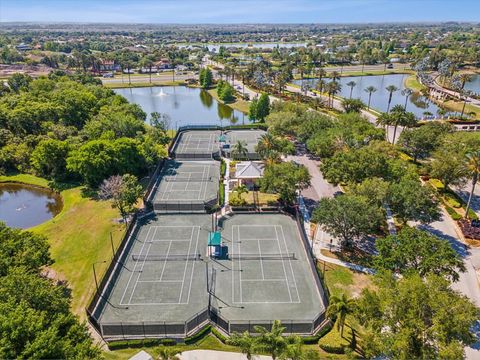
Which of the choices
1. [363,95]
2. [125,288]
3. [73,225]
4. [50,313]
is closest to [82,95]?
[73,225]

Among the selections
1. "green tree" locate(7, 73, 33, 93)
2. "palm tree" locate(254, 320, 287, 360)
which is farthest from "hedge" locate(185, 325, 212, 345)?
"green tree" locate(7, 73, 33, 93)

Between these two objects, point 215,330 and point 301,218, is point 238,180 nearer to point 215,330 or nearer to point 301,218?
point 301,218

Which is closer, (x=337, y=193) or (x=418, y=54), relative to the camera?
(x=337, y=193)

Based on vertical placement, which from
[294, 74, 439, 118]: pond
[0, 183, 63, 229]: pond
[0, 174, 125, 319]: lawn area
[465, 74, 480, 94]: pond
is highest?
[465, 74, 480, 94]: pond

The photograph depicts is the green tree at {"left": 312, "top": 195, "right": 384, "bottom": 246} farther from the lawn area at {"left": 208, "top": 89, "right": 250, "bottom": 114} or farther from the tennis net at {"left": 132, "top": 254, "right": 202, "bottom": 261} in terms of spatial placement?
the lawn area at {"left": 208, "top": 89, "right": 250, "bottom": 114}

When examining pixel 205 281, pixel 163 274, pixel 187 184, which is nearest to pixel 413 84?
pixel 187 184

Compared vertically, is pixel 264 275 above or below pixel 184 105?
below

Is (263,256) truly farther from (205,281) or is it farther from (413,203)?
(413,203)
